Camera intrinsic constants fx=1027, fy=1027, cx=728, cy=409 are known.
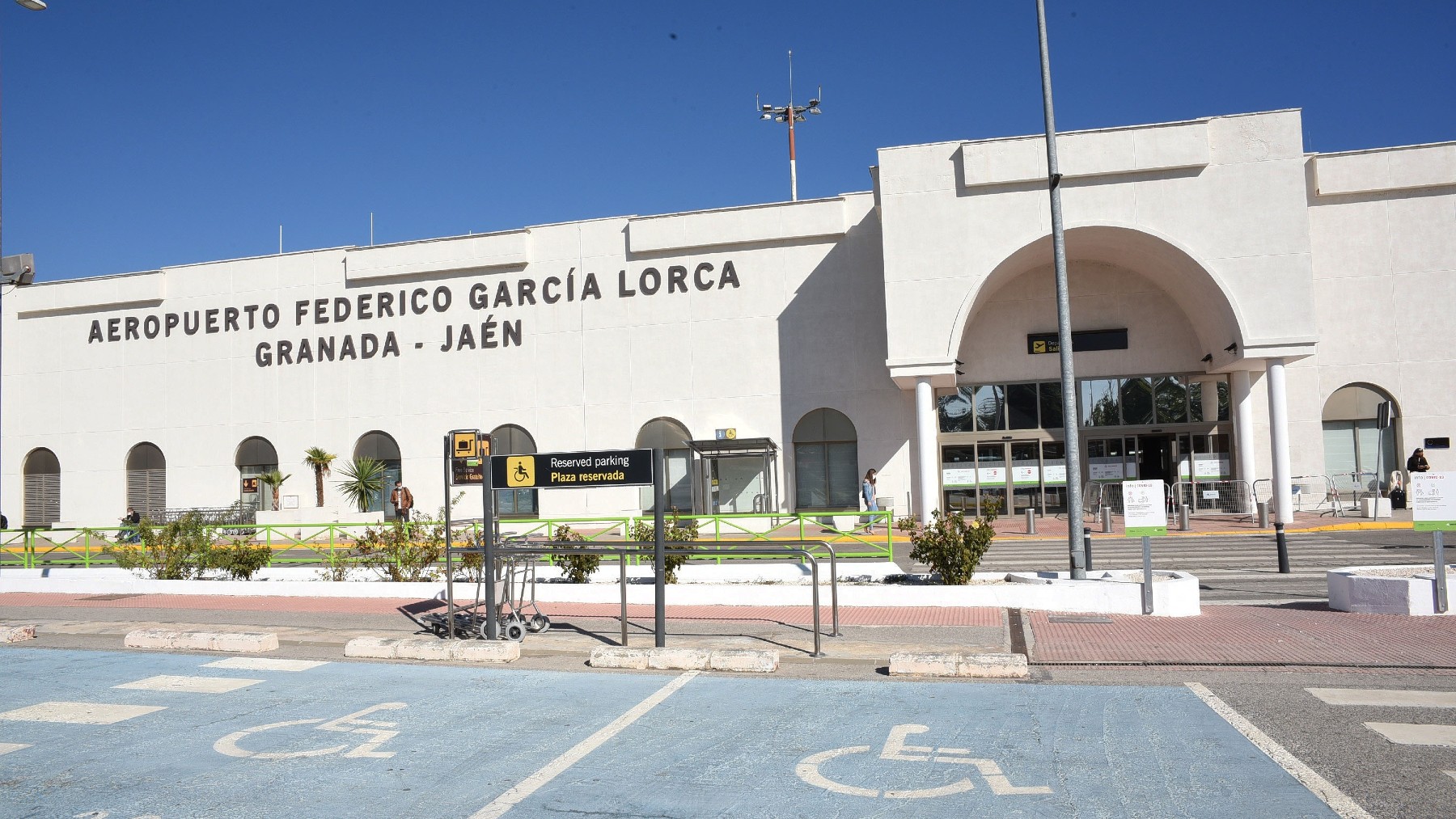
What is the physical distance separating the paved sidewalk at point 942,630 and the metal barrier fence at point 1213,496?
49.2 feet

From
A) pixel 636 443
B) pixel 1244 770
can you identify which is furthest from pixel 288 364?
pixel 1244 770

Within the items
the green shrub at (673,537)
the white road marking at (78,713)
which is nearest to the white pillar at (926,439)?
the green shrub at (673,537)

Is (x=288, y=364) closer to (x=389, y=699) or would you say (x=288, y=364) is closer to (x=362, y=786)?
(x=389, y=699)

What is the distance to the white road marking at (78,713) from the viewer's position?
8.17 m

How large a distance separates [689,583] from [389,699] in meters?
7.15

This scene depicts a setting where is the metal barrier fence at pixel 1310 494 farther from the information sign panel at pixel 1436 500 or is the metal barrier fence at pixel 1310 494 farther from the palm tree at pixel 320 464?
the palm tree at pixel 320 464

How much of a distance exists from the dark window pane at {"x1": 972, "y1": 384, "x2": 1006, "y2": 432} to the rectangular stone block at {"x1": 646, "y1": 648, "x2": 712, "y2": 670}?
71.8 feet

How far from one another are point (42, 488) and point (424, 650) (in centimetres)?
3521

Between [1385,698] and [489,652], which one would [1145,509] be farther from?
[489,652]

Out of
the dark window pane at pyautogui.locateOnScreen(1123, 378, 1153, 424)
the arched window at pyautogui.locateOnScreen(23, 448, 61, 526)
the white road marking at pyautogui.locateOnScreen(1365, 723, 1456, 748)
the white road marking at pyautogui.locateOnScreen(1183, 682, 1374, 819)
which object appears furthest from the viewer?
the arched window at pyautogui.locateOnScreen(23, 448, 61, 526)

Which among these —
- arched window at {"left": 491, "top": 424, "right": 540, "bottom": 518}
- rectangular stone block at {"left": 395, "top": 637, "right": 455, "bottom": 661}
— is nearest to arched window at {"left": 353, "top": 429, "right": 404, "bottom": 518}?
arched window at {"left": 491, "top": 424, "right": 540, "bottom": 518}

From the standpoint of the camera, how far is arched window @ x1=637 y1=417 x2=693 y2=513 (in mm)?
32031

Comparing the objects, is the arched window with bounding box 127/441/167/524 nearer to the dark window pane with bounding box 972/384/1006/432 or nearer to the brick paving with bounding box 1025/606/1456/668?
the dark window pane with bounding box 972/384/1006/432

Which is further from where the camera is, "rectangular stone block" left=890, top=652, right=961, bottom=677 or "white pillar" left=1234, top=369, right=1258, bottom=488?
"white pillar" left=1234, top=369, right=1258, bottom=488
